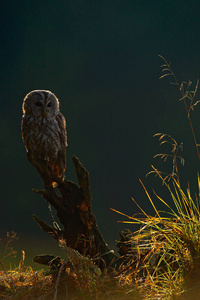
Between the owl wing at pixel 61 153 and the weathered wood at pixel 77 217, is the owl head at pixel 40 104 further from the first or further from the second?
the weathered wood at pixel 77 217

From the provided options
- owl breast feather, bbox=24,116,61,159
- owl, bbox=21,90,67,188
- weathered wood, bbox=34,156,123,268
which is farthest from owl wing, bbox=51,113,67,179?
weathered wood, bbox=34,156,123,268

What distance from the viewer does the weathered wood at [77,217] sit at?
12.1 feet

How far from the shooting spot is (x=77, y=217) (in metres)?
3.74

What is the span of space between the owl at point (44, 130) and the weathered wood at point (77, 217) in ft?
4.48

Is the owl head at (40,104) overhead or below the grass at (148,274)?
overhead

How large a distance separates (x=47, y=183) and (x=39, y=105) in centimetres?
174

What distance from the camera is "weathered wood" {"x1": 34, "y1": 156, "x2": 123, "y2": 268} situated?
12.1 ft

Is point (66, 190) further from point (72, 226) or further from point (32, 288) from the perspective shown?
point (32, 288)

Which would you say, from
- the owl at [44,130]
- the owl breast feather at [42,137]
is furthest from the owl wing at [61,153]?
the owl breast feather at [42,137]

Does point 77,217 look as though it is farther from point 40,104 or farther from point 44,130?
point 40,104

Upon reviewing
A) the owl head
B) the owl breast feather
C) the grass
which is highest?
the owl head

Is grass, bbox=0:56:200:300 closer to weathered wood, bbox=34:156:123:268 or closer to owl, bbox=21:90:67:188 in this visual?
weathered wood, bbox=34:156:123:268

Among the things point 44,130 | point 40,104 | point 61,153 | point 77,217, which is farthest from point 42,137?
point 77,217

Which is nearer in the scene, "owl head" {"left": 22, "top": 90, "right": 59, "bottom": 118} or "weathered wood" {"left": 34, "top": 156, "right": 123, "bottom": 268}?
"weathered wood" {"left": 34, "top": 156, "right": 123, "bottom": 268}
